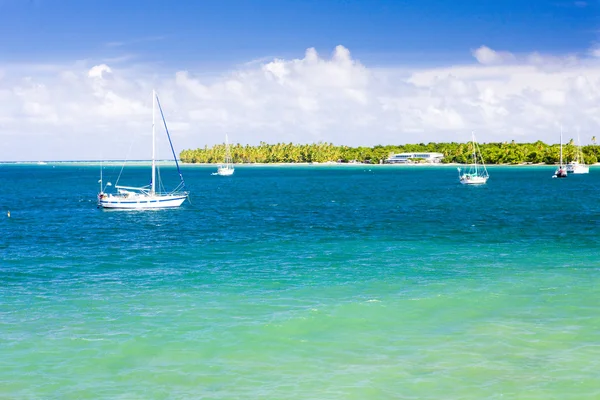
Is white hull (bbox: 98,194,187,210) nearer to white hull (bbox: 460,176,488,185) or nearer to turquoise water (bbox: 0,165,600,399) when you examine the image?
turquoise water (bbox: 0,165,600,399)

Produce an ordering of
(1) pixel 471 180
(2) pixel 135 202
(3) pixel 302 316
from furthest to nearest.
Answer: (1) pixel 471 180 < (2) pixel 135 202 < (3) pixel 302 316

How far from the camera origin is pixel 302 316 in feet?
90.4

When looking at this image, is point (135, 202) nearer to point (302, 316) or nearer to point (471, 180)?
point (302, 316)

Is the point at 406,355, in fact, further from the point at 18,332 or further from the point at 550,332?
the point at 18,332

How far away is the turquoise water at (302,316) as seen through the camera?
19.8 metres

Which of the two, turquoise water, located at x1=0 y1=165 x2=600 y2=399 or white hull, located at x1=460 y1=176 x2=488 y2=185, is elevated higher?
white hull, located at x1=460 y1=176 x2=488 y2=185

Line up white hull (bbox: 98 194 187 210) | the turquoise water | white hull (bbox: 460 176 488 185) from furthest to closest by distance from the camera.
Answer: white hull (bbox: 460 176 488 185), white hull (bbox: 98 194 187 210), the turquoise water

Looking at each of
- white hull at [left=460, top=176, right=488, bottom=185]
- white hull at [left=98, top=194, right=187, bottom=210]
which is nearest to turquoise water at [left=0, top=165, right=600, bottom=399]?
white hull at [left=98, top=194, right=187, bottom=210]

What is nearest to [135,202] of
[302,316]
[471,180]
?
[302,316]

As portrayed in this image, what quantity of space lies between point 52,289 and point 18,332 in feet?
27.3

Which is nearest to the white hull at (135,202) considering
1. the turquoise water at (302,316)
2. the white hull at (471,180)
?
the turquoise water at (302,316)

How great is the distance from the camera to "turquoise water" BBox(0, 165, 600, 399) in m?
19.8

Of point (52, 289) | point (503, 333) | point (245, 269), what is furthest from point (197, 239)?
point (503, 333)

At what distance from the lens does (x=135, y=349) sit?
75.6 feet
